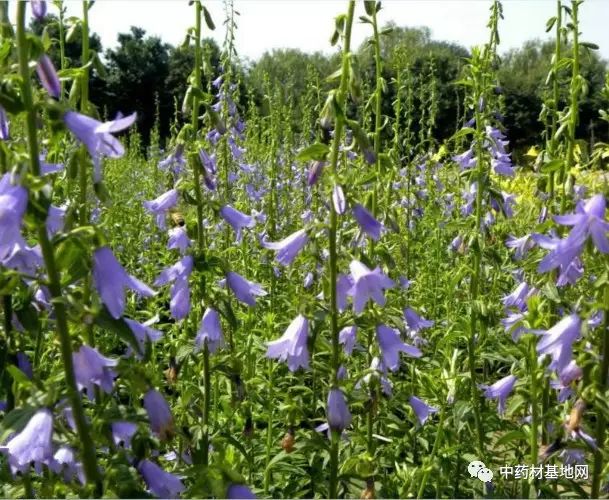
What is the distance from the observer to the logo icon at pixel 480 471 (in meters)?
3.43

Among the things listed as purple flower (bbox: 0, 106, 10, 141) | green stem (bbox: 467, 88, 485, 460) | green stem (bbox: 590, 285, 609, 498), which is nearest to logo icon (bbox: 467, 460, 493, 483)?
green stem (bbox: 467, 88, 485, 460)

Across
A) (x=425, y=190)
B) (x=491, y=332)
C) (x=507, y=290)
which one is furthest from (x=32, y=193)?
(x=425, y=190)

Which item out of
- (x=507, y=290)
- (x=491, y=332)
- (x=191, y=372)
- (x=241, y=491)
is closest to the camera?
(x=241, y=491)

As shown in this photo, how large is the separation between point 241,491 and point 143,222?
6557 millimetres

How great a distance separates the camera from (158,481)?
2049 mm

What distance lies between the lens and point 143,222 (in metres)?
8.20

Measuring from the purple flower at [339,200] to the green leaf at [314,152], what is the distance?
164mm

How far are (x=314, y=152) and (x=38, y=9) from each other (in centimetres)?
107

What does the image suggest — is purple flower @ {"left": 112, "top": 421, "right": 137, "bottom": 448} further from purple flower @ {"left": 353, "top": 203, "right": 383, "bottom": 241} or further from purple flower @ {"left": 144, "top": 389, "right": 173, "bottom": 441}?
purple flower @ {"left": 353, "top": 203, "right": 383, "bottom": 241}

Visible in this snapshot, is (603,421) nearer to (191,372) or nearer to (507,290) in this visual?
(191,372)

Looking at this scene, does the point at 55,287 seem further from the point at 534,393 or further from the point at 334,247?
the point at 534,393

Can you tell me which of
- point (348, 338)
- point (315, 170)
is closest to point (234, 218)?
point (315, 170)

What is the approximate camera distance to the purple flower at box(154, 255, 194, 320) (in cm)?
293

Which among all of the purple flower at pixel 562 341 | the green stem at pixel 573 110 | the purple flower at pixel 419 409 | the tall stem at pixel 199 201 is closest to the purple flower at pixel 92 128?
the tall stem at pixel 199 201
